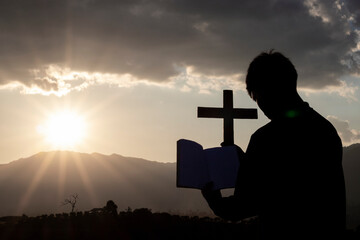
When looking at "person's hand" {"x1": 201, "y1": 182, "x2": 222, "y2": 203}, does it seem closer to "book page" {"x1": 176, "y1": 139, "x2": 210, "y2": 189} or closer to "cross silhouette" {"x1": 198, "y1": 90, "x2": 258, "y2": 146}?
"book page" {"x1": 176, "y1": 139, "x2": 210, "y2": 189}

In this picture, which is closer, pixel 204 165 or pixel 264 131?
pixel 264 131

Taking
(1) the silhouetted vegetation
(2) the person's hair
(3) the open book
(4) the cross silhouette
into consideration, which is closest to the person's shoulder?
(2) the person's hair

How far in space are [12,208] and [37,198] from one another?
836 inches

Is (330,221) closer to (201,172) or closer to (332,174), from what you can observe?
(332,174)

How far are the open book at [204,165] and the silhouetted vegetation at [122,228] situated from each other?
6.91 m

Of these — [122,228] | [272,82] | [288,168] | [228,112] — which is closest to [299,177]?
[288,168]

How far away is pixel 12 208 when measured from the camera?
550ft

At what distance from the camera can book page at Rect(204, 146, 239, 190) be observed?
3509 millimetres

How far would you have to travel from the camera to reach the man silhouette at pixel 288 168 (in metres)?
2.45

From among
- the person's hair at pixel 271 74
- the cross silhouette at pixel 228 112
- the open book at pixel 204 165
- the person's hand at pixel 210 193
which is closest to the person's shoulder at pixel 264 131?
the person's hair at pixel 271 74

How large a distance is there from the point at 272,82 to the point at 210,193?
1074 mm

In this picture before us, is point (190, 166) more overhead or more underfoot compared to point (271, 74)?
more underfoot

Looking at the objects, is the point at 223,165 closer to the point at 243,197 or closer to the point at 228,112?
the point at 243,197

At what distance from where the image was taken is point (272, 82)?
2684 mm
